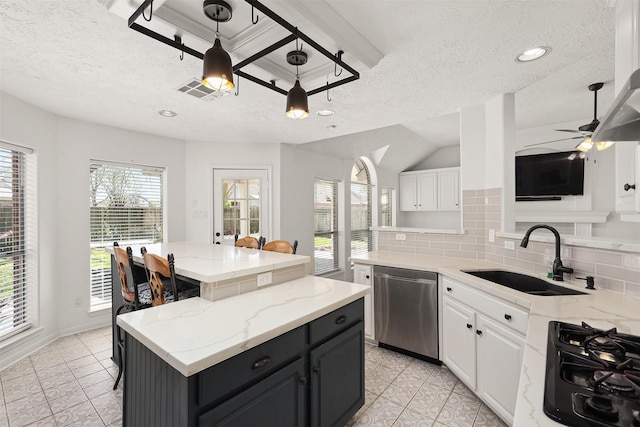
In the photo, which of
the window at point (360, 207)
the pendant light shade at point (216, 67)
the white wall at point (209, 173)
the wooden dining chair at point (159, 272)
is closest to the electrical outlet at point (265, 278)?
the wooden dining chair at point (159, 272)

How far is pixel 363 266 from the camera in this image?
3.02 metres

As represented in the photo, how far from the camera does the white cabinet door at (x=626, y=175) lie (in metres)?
1.17

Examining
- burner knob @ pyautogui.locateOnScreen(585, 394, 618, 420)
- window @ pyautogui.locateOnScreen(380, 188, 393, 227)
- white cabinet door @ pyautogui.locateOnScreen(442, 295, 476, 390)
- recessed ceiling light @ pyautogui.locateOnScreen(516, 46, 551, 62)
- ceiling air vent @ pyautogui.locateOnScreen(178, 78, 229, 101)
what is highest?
recessed ceiling light @ pyautogui.locateOnScreen(516, 46, 551, 62)

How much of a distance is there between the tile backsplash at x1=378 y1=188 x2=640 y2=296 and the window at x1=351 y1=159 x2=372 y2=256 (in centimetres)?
250

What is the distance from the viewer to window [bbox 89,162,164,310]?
364 cm

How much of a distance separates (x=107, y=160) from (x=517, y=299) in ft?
14.7

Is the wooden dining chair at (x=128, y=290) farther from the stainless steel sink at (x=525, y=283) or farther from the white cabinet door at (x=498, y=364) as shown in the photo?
the stainless steel sink at (x=525, y=283)

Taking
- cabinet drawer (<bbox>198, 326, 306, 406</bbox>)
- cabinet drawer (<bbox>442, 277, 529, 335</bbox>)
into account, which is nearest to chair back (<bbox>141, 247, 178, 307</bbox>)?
cabinet drawer (<bbox>198, 326, 306, 406</bbox>)

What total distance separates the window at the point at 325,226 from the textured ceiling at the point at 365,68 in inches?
67.1

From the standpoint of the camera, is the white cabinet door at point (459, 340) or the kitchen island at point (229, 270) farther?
the white cabinet door at point (459, 340)

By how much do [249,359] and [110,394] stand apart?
193 cm

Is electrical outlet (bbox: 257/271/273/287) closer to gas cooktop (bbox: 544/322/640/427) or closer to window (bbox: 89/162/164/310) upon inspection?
gas cooktop (bbox: 544/322/640/427)

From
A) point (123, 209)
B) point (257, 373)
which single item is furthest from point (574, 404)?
point (123, 209)

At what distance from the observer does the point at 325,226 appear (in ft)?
18.0
